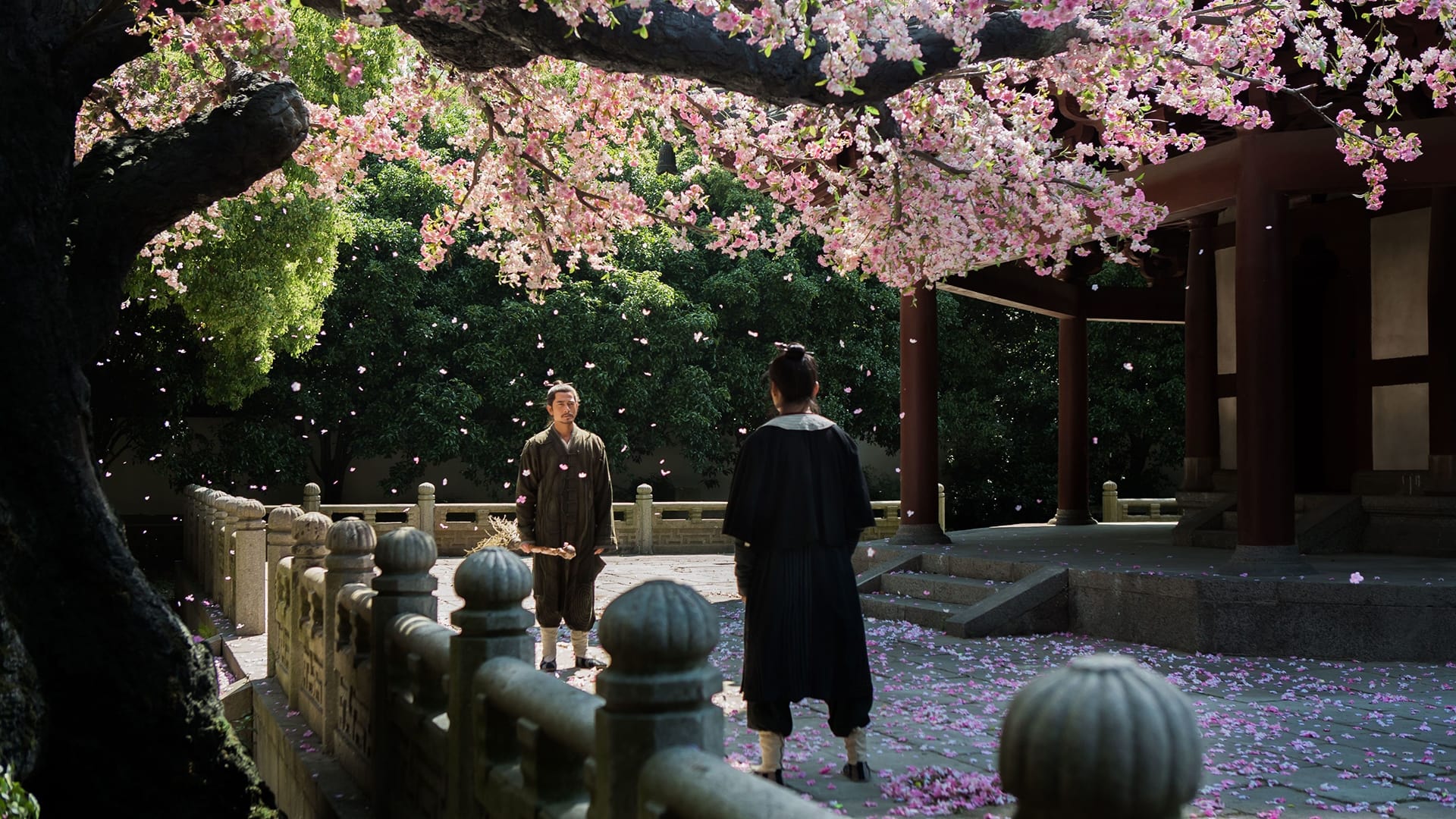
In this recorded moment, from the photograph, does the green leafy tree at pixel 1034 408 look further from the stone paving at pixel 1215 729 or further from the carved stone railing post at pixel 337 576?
the carved stone railing post at pixel 337 576

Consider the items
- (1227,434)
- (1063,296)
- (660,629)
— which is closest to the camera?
(660,629)

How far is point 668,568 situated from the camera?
16.5 m

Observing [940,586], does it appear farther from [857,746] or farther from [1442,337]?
[857,746]

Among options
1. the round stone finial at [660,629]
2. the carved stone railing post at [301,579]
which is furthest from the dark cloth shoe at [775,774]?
the carved stone railing post at [301,579]

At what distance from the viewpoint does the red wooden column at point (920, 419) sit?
1230 centimetres

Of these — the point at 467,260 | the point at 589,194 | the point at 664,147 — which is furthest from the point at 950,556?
the point at 467,260

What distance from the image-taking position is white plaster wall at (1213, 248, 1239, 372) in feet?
45.3

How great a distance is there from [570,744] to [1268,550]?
7260mm

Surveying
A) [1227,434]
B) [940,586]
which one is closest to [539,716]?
[940,586]

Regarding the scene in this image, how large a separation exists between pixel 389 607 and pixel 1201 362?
11262mm

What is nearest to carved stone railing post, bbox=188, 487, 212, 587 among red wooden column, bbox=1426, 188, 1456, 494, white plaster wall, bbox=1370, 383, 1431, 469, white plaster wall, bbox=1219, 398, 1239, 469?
white plaster wall, bbox=1219, 398, 1239, 469

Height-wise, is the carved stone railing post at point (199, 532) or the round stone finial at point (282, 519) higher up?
the round stone finial at point (282, 519)

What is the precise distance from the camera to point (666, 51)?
16.8 ft

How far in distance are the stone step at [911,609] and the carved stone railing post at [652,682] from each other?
741cm
